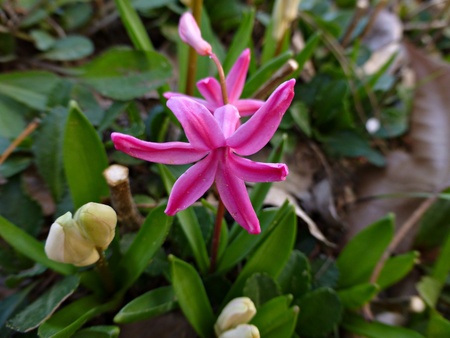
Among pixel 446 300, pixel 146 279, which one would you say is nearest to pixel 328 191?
pixel 446 300

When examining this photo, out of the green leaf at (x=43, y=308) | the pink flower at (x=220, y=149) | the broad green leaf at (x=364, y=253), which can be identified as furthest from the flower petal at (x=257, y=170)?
the broad green leaf at (x=364, y=253)

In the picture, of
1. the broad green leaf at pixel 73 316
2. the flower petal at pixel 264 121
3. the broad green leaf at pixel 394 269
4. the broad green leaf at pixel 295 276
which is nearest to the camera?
the flower petal at pixel 264 121

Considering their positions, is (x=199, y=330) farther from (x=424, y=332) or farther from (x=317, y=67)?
(x=317, y=67)

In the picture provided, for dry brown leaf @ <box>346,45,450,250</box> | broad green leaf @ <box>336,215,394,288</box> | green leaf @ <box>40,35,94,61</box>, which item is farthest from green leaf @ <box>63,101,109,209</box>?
dry brown leaf @ <box>346,45,450,250</box>

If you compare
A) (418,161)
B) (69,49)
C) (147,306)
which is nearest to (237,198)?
(147,306)

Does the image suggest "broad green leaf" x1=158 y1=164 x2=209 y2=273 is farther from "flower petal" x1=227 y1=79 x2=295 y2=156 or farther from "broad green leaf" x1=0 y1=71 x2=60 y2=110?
"broad green leaf" x1=0 y1=71 x2=60 y2=110

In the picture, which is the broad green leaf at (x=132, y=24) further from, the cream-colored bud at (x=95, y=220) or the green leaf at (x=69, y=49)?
the cream-colored bud at (x=95, y=220)

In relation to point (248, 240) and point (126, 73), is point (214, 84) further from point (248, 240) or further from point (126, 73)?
point (126, 73)
